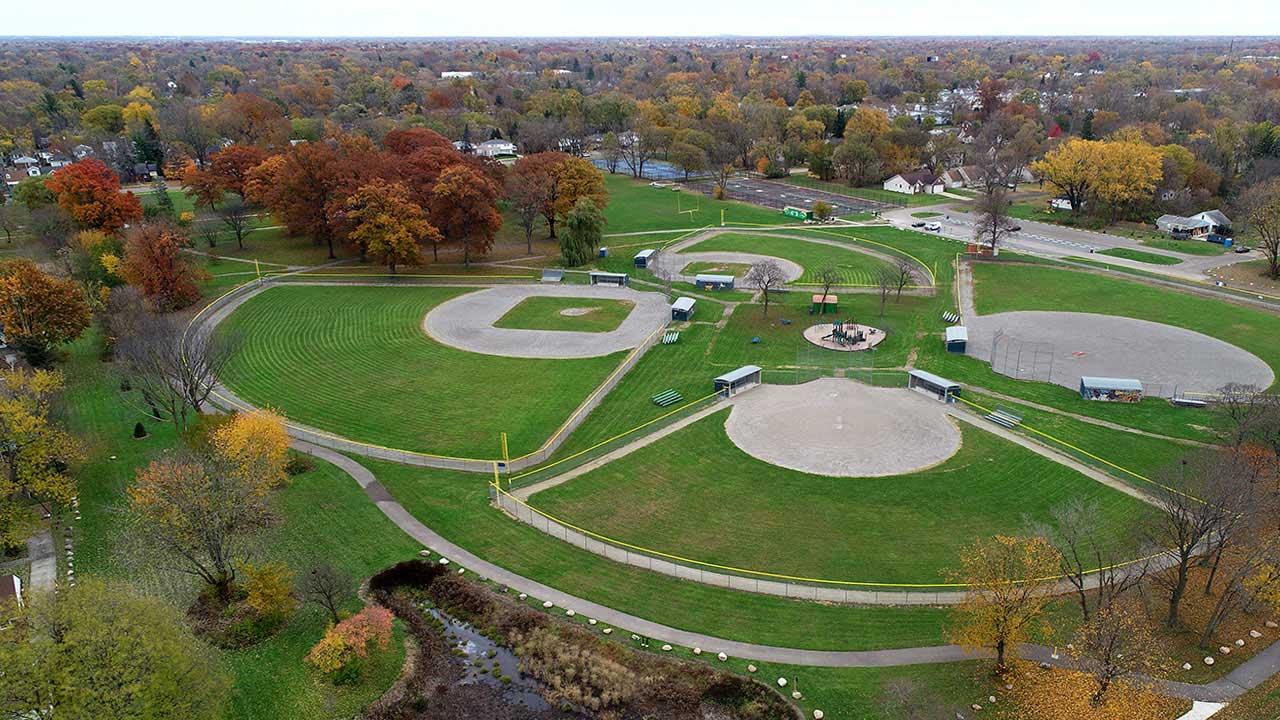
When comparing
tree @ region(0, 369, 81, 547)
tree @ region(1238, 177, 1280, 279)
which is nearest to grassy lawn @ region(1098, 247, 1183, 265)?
tree @ region(1238, 177, 1280, 279)

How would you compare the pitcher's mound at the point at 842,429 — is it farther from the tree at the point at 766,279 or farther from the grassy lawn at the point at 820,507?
the tree at the point at 766,279

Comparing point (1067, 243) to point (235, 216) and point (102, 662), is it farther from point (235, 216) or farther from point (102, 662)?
point (102, 662)

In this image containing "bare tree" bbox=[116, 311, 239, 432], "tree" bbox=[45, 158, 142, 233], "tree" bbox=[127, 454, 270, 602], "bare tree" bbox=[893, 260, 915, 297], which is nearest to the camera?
"tree" bbox=[127, 454, 270, 602]

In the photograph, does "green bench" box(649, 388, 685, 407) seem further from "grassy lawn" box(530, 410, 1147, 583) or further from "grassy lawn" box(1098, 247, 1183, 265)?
"grassy lawn" box(1098, 247, 1183, 265)

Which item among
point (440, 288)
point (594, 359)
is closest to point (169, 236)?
point (440, 288)

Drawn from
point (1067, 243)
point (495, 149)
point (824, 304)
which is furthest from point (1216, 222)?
point (495, 149)

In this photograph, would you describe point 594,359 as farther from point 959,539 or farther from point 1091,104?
point 1091,104

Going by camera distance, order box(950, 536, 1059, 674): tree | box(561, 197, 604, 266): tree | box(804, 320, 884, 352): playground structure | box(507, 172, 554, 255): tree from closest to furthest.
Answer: box(950, 536, 1059, 674): tree
box(804, 320, 884, 352): playground structure
box(561, 197, 604, 266): tree
box(507, 172, 554, 255): tree

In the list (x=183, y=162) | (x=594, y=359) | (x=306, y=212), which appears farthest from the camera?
(x=183, y=162)
